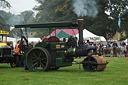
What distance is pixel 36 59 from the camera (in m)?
13.5

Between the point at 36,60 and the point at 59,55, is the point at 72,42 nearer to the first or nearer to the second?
the point at 59,55

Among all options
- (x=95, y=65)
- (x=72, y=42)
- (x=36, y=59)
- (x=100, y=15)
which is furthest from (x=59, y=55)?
(x=100, y=15)

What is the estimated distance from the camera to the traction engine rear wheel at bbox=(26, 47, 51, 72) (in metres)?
13.2

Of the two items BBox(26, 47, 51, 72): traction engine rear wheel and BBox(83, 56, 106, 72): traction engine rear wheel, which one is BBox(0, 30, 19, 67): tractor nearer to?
BBox(26, 47, 51, 72): traction engine rear wheel

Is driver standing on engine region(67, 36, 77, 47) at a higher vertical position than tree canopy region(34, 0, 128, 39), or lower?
lower

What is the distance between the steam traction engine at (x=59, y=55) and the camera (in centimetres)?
1283

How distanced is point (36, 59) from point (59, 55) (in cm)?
100

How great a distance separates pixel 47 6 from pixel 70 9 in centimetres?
708

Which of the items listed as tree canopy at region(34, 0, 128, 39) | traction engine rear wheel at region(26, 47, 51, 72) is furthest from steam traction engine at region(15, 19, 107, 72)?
tree canopy at region(34, 0, 128, 39)

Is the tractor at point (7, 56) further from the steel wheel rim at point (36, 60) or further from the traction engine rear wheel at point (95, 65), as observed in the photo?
the traction engine rear wheel at point (95, 65)

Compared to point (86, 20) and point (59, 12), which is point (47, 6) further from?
point (86, 20)

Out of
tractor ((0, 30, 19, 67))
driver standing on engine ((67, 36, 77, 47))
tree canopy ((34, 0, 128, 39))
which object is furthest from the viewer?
tree canopy ((34, 0, 128, 39))

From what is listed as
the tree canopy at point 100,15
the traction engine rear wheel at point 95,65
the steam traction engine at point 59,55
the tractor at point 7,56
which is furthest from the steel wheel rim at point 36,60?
the tree canopy at point 100,15

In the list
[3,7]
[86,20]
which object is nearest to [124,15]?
[86,20]
